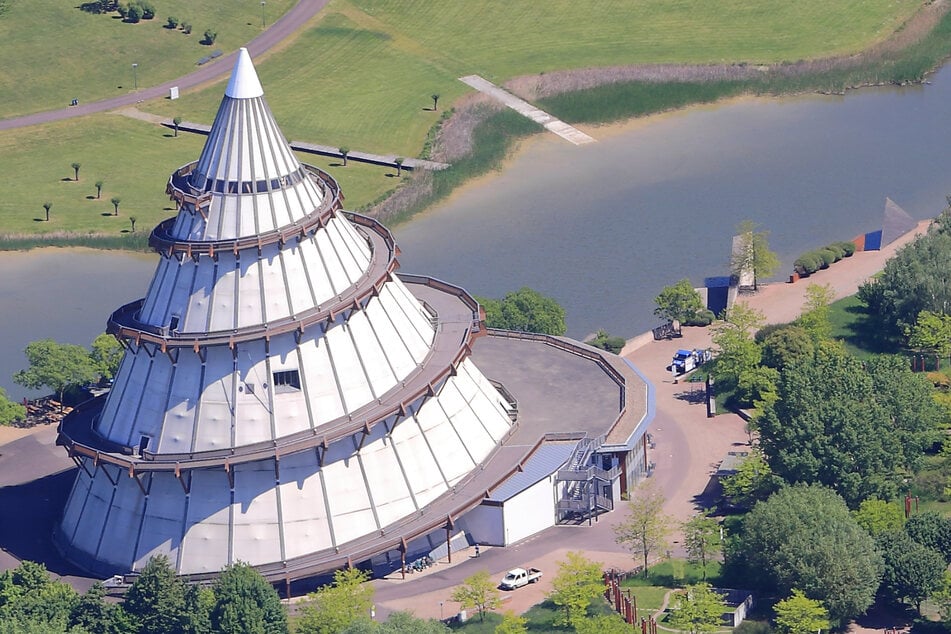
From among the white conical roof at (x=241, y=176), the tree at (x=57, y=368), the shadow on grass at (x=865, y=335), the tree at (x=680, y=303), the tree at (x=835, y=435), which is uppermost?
the white conical roof at (x=241, y=176)

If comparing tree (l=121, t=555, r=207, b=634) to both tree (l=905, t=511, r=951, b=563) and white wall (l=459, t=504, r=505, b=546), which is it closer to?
white wall (l=459, t=504, r=505, b=546)

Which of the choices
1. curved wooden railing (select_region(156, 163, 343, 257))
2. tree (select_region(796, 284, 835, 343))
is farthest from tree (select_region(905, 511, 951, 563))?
curved wooden railing (select_region(156, 163, 343, 257))

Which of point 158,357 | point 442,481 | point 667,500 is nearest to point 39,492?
point 158,357

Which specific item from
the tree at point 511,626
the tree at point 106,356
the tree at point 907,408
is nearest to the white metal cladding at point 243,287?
the tree at point 511,626

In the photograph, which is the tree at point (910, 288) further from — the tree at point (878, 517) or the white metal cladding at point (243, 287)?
the white metal cladding at point (243, 287)

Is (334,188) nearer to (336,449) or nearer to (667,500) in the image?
(336,449)

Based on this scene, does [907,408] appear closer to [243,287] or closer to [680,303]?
[680,303]

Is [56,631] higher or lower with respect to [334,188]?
lower

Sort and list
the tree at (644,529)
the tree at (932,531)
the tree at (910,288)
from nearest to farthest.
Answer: the tree at (932,531), the tree at (644,529), the tree at (910,288)
